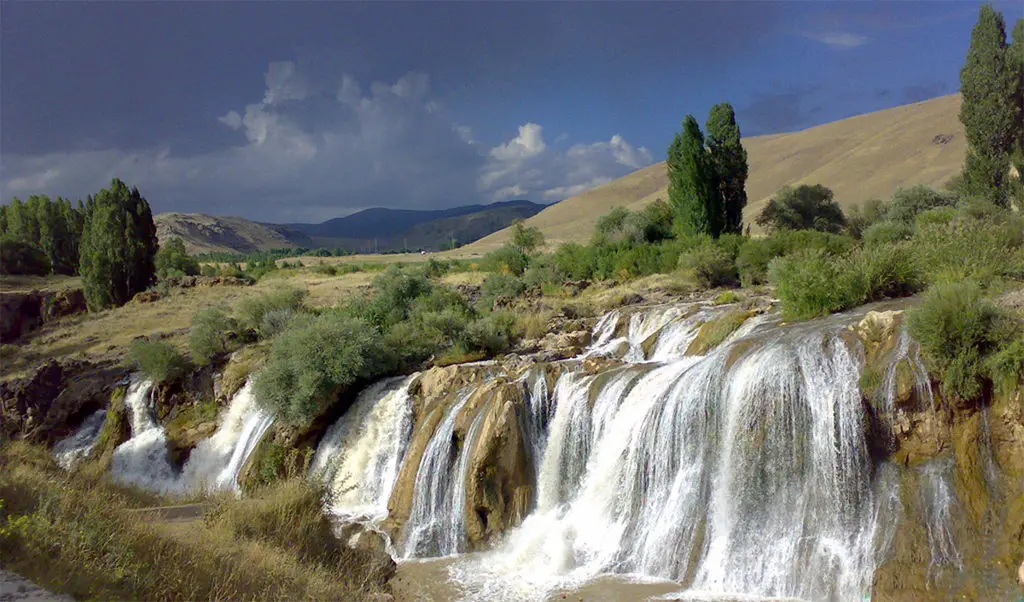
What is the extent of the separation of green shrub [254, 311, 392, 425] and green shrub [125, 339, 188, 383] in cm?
535

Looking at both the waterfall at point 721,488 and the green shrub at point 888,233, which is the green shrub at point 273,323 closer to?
the waterfall at point 721,488

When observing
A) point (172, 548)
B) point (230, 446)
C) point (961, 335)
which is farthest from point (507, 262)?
point (172, 548)

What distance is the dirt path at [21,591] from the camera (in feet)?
13.9

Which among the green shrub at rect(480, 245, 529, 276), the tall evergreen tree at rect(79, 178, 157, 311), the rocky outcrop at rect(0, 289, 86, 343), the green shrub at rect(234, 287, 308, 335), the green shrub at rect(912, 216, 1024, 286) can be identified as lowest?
the green shrub at rect(912, 216, 1024, 286)

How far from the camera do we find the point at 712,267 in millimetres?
26500

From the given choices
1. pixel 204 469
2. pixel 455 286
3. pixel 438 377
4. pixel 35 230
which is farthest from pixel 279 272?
pixel 438 377

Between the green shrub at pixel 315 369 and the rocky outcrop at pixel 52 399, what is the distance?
7.48 metres

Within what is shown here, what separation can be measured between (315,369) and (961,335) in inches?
510

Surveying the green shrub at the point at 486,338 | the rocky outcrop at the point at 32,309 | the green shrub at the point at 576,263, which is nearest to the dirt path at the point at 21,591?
the green shrub at the point at 486,338

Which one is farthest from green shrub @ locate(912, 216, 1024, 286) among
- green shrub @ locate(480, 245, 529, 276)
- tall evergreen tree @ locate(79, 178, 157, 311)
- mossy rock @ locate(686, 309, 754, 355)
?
tall evergreen tree @ locate(79, 178, 157, 311)

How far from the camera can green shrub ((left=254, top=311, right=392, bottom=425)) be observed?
1634 cm

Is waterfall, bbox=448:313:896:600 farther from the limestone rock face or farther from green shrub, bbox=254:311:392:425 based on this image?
green shrub, bbox=254:311:392:425

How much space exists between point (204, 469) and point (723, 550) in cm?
1389

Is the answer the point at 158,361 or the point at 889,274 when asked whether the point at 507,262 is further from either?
the point at 889,274
